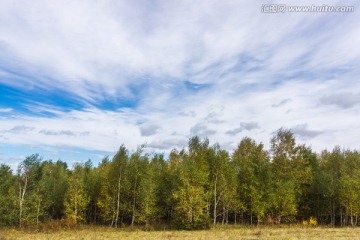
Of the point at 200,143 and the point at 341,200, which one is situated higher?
Answer: the point at 200,143

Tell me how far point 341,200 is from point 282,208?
505 inches

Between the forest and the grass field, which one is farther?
the forest

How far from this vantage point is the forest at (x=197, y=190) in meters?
53.5

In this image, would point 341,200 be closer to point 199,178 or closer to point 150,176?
point 199,178

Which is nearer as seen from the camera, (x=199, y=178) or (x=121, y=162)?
(x=199, y=178)

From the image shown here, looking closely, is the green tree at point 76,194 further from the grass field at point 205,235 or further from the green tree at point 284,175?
the green tree at point 284,175

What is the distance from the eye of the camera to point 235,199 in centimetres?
5759

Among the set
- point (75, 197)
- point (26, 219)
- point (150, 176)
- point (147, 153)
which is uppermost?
point (147, 153)

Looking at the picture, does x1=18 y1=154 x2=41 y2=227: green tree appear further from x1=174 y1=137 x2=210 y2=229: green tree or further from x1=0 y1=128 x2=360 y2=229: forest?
x1=174 y1=137 x2=210 y2=229: green tree

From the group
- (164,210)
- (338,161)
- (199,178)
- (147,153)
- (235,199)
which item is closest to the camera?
(199,178)

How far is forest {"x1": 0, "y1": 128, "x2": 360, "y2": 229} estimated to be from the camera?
176ft

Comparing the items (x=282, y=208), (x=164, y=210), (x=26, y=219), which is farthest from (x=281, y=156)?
(x=26, y=219)

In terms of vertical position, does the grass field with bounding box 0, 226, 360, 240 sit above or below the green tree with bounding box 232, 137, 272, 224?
below

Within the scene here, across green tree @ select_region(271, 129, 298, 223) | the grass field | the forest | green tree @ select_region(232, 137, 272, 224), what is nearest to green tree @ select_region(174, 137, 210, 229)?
the forest
